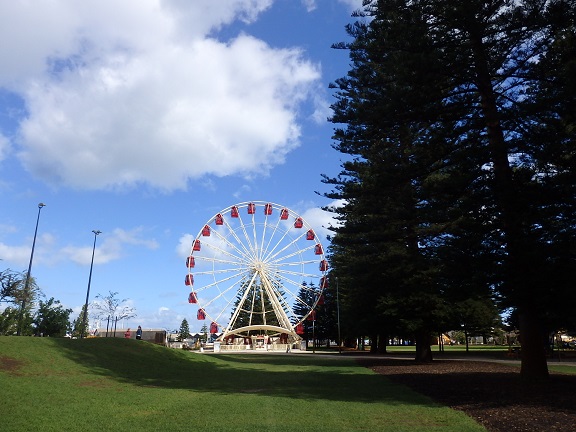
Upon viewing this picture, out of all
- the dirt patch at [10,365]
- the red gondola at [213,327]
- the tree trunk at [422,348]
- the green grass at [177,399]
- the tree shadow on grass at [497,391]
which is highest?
the red gondola at [213,327]

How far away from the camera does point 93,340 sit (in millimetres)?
25125

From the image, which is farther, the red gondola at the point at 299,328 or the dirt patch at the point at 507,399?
the red gondola at the point at 299,328

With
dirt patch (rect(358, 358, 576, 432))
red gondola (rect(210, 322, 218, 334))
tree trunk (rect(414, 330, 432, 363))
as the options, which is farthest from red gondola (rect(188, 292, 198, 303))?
dirt patch (rect(358, 358, 576, 432))

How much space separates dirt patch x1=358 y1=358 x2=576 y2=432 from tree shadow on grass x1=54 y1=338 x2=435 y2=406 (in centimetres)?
101

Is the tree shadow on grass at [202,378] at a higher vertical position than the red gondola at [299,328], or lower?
lower

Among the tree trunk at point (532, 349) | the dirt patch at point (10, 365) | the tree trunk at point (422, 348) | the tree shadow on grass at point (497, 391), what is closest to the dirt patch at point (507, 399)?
the tree shadow on grass at point (497, 391)

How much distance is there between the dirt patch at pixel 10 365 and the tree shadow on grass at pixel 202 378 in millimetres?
2690

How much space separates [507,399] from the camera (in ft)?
40.6

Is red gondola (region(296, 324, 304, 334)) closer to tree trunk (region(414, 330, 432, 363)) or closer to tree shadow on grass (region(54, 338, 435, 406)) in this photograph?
tree trunk (region(414, 330, 432, 363))

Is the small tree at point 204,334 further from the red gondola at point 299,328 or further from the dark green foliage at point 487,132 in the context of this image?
the dark green foliage at point 487,132

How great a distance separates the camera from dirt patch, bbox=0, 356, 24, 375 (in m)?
15.5

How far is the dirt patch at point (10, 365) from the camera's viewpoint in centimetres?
1548

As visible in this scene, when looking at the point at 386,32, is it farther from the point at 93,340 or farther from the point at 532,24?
the point at 93,340

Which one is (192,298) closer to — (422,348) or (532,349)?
(422,348)
